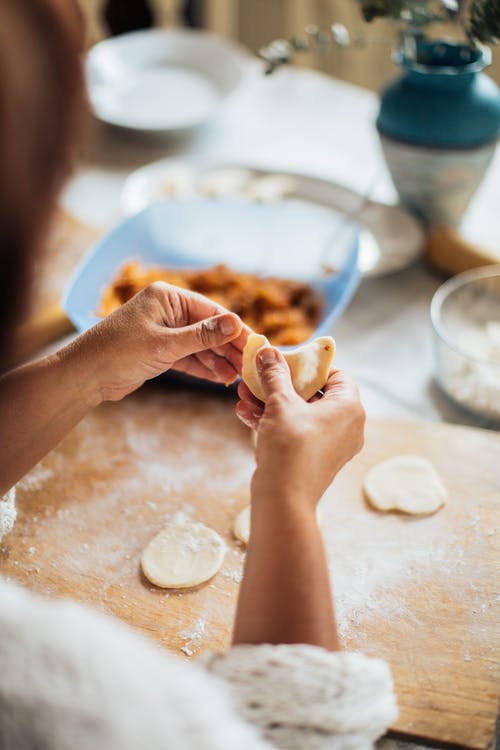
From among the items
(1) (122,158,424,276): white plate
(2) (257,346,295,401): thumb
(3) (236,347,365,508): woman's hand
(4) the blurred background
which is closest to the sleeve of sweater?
(3) (236,347,365,508): woman's hand

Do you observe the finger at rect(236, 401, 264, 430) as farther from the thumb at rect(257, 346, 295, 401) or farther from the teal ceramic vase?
the teal ceramic vase

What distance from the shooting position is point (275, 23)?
3266 millimetres

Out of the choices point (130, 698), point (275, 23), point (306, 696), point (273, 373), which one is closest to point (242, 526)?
point (273, 373)

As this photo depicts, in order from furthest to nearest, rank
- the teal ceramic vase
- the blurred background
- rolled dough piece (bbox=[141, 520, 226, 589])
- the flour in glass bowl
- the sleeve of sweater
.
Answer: the blurred background < the teal ceramic vase < the flour in glass bowl < rolled dough piece (bbox=[141, 520, 226, 589]) < the sleeve of sweater

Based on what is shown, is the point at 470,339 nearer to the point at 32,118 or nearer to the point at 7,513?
the point at 7,513

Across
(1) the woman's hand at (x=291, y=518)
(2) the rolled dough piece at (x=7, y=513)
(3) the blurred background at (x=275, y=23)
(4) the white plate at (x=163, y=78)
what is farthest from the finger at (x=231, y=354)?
(3) the blurred background at (x=275, y=23)

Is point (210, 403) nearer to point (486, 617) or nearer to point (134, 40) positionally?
point (486, 617)

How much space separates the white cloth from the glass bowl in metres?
0.66

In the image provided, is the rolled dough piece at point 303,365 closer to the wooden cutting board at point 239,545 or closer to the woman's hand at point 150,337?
the woman's hand at point 150,337

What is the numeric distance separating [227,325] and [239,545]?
308 millimetres

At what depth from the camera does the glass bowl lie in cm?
125

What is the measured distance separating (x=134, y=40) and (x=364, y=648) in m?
1.94

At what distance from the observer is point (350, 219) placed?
1649 mm

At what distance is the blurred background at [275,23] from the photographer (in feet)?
8.91
